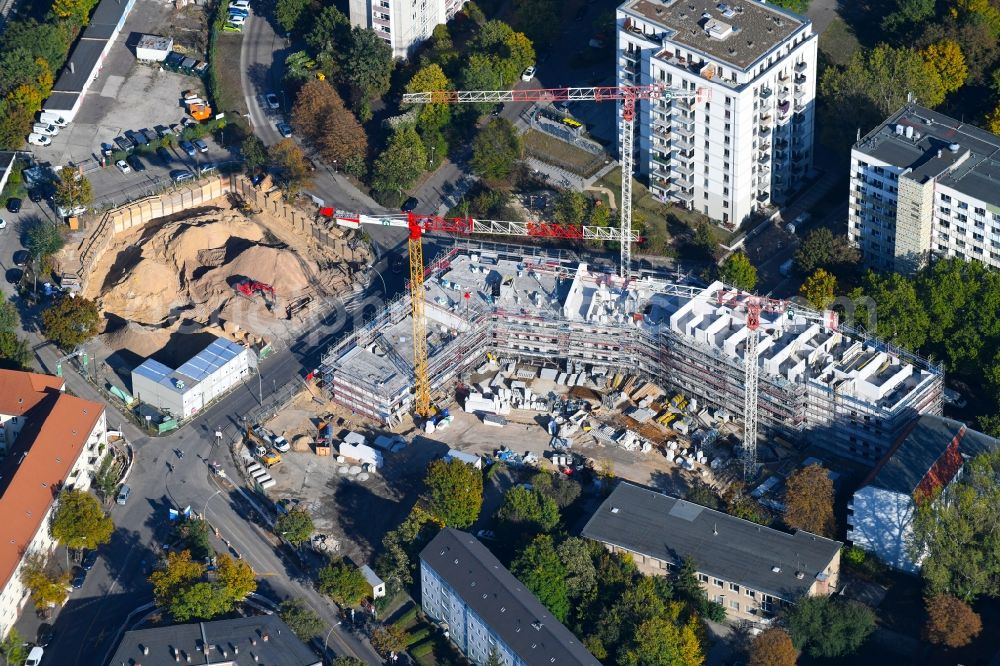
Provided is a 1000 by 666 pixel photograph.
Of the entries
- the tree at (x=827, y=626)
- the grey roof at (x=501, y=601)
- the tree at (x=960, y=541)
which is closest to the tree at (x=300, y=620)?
the grey roof at (x=501, y=601)

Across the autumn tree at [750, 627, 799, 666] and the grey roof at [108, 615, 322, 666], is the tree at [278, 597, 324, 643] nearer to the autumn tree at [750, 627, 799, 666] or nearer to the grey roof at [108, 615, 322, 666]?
the grey roof at [108, 615, 322, 666]

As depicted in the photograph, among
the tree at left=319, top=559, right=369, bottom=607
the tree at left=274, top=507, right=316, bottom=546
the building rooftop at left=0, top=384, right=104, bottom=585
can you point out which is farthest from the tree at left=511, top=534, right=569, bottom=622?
the building rooftop at left=0, top=384, right=104, bottom=585

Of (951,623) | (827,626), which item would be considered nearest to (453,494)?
(827,626)

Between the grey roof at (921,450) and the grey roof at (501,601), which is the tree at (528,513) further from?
the grey roof at (921,450)

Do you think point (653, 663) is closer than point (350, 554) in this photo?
Yes

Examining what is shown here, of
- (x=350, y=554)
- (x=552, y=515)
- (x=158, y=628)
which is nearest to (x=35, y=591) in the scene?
(x=158, y=628)

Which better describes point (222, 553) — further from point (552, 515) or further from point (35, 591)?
point (552, 515)
